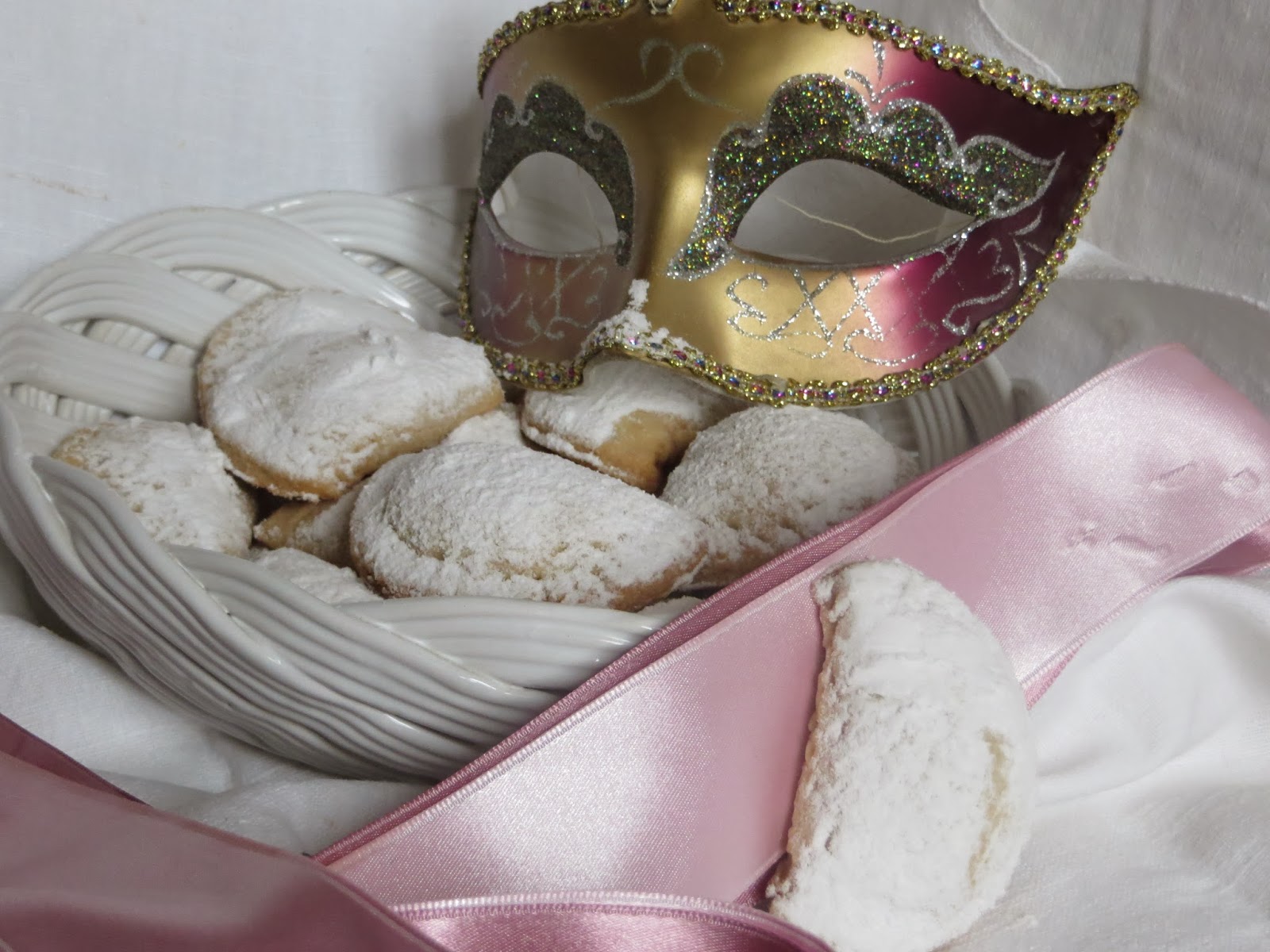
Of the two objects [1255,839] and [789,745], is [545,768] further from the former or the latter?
[1255,839]

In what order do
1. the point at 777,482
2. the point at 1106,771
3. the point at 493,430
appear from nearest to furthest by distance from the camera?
the point at 1106,771 → the point at 777,482 → the point at 493,430

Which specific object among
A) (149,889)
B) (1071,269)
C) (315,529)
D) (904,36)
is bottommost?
(315,529)

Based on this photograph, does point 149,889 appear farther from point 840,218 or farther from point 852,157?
point 840,218

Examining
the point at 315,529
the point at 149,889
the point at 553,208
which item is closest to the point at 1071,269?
the point at 553,208

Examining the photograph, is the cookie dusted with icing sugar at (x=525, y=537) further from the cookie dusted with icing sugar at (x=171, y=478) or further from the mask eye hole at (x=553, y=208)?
the mask eye hole at (x=553, y=208)

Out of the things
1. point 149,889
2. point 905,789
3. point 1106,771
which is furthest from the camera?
point 1106,771

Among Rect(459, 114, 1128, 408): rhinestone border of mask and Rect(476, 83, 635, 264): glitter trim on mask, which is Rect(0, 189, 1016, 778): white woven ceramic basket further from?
Rect(476, 83, 635, 264): glitter trim on mask

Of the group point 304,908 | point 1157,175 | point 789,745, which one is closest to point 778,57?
point 1157,175

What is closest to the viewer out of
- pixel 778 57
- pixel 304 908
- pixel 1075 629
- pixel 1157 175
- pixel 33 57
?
pixel 304 908
